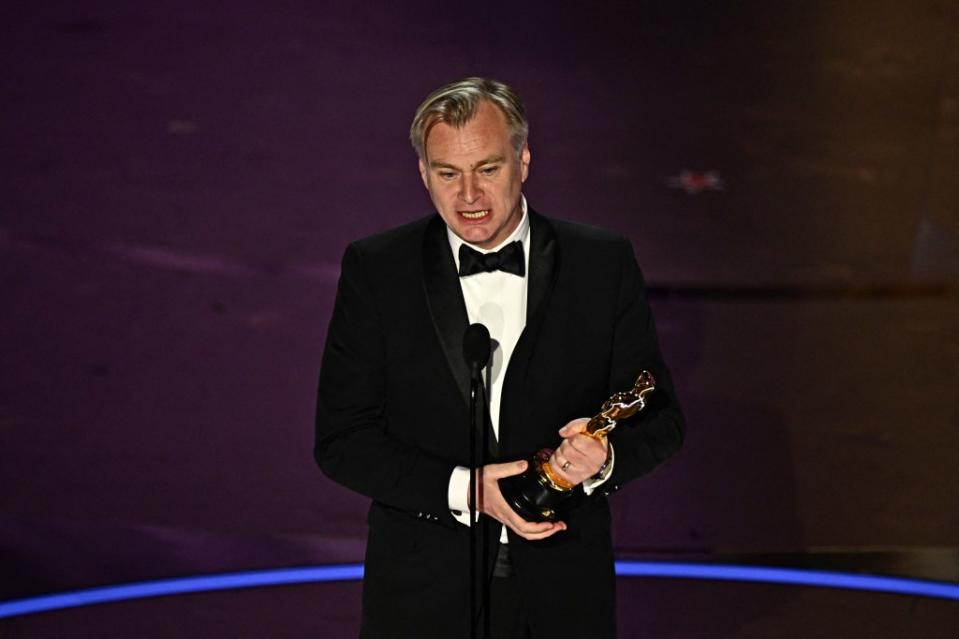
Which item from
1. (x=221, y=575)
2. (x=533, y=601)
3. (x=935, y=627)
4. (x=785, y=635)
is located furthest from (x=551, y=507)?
(x=221, y=575)

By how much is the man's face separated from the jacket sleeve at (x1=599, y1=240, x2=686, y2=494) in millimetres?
305

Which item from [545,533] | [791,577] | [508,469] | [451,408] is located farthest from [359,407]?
[791,577]

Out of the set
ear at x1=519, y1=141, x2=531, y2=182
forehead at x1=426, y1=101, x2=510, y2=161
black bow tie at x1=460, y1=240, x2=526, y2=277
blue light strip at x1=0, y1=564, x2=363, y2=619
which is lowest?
blue light strip at x1=0, y1=564, x2=363, y2=619

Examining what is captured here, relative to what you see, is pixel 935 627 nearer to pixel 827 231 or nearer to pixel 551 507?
pixel 827 231

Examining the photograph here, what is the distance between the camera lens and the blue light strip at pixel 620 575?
13.8 feet

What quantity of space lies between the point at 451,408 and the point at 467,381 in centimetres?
6

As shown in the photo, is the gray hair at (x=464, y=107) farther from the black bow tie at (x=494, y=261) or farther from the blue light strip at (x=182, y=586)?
the blue light strip at (x=182, y=586)

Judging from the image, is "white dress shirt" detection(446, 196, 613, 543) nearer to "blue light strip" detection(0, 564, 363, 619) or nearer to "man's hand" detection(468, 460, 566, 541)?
"man's hand" detection(468, 460, 566, 541)

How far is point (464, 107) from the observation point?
2.21 metres

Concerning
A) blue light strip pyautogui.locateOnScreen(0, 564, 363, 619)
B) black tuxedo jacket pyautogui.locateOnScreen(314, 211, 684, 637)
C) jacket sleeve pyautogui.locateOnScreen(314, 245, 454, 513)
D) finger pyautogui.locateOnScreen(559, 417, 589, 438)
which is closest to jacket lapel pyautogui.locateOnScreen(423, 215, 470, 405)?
black tuxedo jacket pyautogui.locateOnScreen(314, 211, 684, 637)

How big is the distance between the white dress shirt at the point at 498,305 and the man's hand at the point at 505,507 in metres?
0.17

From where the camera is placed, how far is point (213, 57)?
4.06 metres

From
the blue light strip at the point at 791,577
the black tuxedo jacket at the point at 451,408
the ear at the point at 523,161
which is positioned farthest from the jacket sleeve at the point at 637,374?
the blue light strip at the point at 791,577

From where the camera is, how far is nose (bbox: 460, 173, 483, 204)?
2225mm
